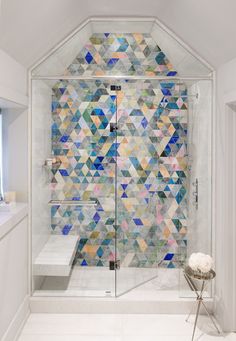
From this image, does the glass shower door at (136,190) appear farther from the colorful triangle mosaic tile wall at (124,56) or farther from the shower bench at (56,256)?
the colorful triangle mosaic tile wall at (124,56)

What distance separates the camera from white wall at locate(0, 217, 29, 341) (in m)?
2.47

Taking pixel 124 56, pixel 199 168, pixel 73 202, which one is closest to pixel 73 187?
pixel 73 202

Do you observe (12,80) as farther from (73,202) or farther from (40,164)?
(73,202)

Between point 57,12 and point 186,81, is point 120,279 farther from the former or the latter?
point 57,12

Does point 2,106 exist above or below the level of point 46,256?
above

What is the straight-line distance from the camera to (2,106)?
9.80ft

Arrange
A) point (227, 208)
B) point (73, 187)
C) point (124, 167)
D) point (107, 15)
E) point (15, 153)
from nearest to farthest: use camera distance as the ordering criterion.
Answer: point (227, 208)
point (15, 153)
point (107, 15)
point (124, 167)
point (73, 187)

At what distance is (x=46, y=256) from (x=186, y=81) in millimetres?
2059

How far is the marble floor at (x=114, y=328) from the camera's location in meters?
2.80

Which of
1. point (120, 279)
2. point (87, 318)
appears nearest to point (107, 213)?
point (120, 279)

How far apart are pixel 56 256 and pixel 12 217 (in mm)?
890

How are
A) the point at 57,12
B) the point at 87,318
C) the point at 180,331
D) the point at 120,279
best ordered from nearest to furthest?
the point at 57,12 < the point at 180,331 < the point at 87,318 < the point at 120,279

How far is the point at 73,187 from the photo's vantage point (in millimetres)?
3527

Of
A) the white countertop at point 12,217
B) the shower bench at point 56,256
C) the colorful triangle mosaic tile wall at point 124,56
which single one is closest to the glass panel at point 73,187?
the shower bench at point 56,256
